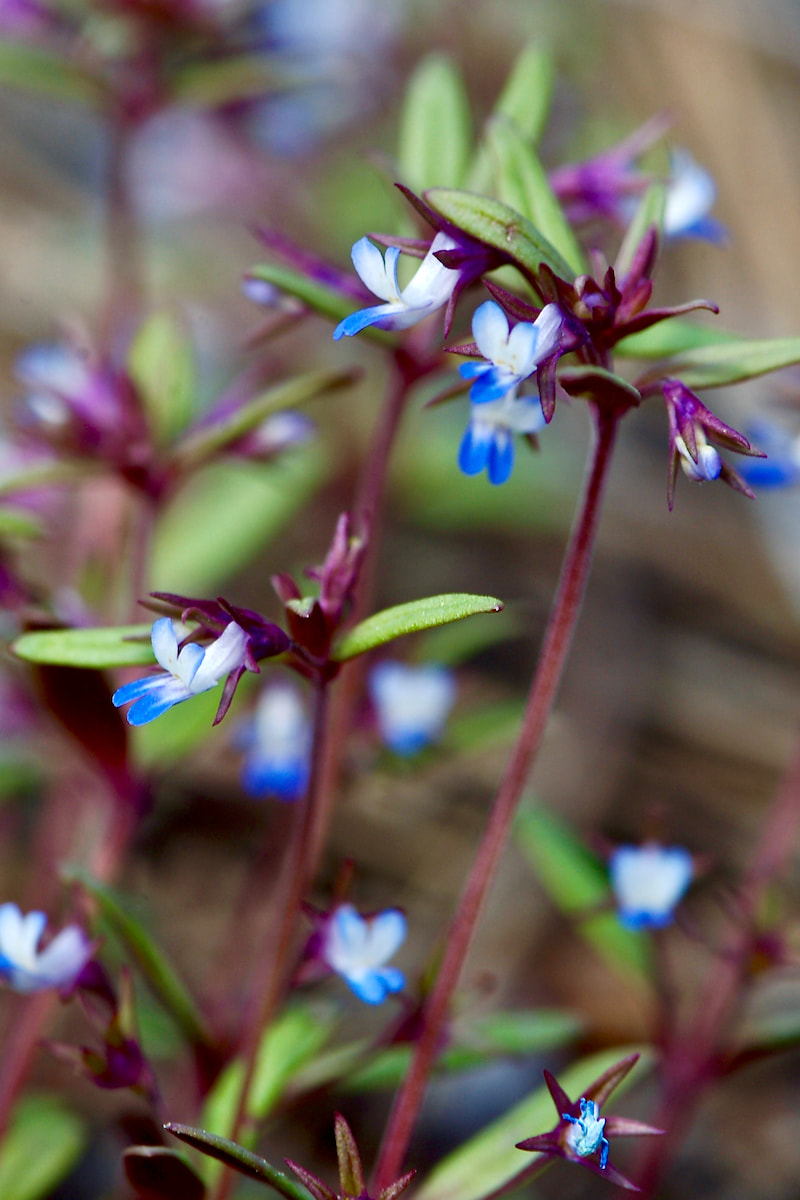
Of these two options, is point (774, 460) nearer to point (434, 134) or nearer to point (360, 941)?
point (434, 134)

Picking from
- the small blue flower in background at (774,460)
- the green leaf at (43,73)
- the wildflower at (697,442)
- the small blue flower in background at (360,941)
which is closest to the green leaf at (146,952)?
the small blue flower in background at (360,941)

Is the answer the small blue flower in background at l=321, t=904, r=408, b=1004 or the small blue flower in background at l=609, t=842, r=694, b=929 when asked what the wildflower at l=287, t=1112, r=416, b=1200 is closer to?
the small blue flower in background at l=321, t=904, r=408, b=1004

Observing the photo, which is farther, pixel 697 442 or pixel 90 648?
pixel 90 648

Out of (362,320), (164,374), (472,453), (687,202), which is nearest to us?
(362,320)

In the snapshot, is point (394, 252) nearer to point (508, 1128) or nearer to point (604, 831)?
point (508, 1128)

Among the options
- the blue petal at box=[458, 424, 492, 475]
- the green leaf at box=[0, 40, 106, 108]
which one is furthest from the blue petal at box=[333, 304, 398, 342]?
the green leaf at box=[0, 40, 106, 108]

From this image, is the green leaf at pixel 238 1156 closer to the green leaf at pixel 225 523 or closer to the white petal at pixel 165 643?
the white petal at pixel 165 643

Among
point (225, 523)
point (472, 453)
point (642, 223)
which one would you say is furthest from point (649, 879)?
point (225, 523)
